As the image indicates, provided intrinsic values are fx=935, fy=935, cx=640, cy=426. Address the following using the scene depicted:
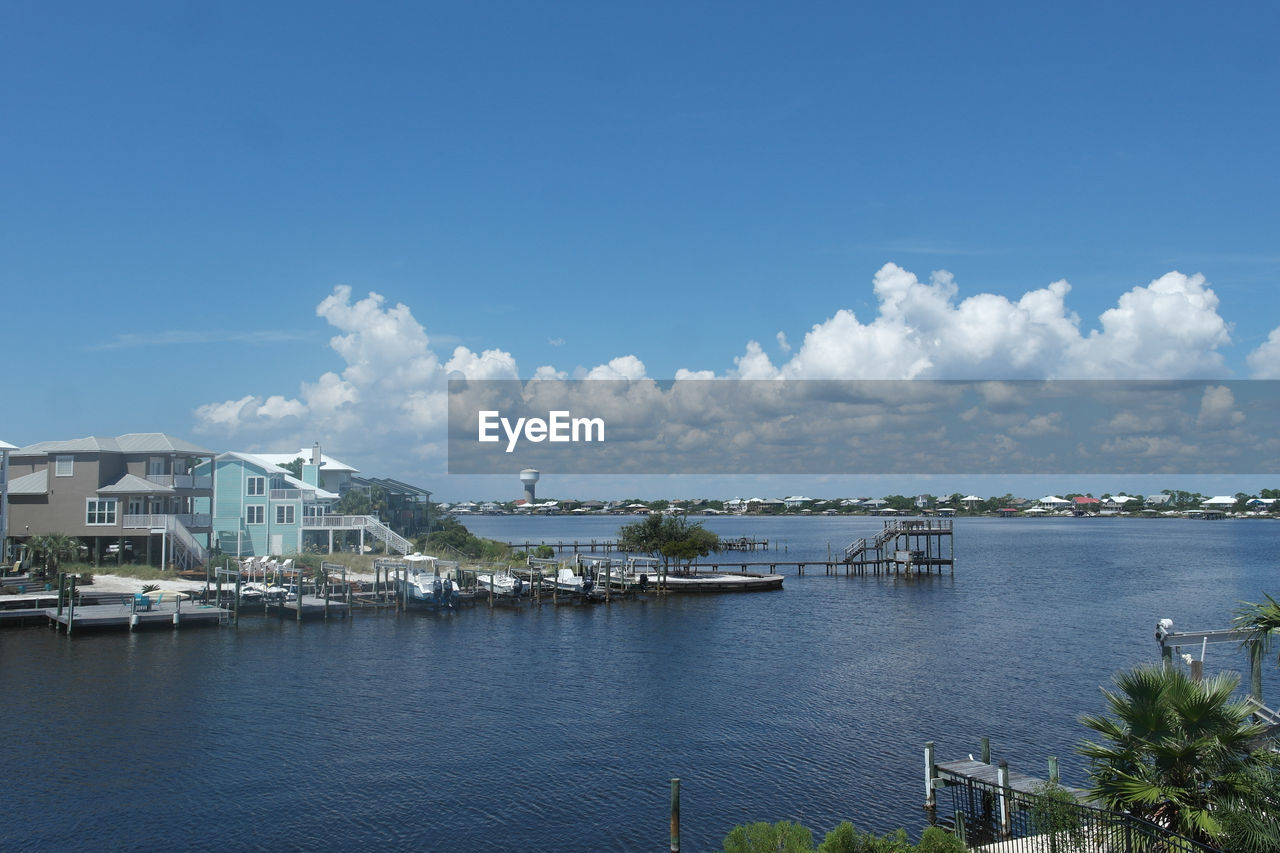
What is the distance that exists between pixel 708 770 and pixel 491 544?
77344mm

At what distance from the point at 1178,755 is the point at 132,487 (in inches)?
2722

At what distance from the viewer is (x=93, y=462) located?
66.6m

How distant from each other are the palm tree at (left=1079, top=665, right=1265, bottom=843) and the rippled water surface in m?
10.7

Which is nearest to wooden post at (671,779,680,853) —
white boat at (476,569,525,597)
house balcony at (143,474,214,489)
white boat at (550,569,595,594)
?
white boat at (476,569,525,597)

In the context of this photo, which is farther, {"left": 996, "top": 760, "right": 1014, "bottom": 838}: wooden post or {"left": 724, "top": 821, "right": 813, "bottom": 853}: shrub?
{"left": 996, "top": 760, "right": 1014, "bottom": 838}: wooden post

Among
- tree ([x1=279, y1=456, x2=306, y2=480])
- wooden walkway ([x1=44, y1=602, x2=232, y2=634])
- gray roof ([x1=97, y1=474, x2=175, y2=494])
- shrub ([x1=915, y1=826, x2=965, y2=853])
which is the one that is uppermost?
tree ([x1=279, y1=456, x2=306, y2=480])

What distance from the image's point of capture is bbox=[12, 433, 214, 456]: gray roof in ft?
220

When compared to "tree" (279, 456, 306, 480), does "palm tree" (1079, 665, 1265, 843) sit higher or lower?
lower

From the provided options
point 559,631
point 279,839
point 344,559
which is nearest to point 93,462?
point 344,559

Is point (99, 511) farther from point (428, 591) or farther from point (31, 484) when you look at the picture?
point (428, 591)

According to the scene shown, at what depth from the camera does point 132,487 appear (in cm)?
6688

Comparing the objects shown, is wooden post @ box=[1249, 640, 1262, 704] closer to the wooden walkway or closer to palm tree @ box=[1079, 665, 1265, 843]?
palm tree @ box=[1079, 665, 1265, 843]

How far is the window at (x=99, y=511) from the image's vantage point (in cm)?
6631

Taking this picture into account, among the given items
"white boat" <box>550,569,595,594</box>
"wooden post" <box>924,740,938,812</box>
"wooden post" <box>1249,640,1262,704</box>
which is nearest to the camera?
"wooden post" <box>1249,640,1262,704</box>
